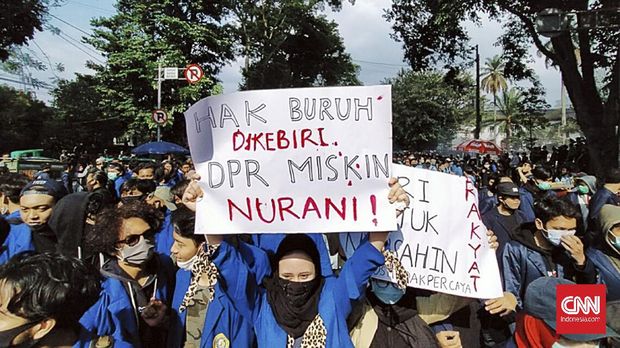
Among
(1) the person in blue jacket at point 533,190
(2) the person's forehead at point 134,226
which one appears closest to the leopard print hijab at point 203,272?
(2) the person's forehead at point 134,226

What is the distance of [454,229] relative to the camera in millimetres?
2674

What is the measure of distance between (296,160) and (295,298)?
2.06 ft

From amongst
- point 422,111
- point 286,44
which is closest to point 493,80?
point 422,111

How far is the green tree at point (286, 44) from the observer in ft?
109

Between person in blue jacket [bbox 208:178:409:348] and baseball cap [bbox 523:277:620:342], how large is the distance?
0.68 metres

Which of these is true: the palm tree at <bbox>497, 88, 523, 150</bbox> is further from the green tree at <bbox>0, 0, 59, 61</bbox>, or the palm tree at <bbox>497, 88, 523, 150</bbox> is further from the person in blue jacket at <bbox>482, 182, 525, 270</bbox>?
the person in blue jacket at <bbox>482, 182, 525, 270</bbox>

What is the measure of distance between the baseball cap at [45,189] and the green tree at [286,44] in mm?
29298

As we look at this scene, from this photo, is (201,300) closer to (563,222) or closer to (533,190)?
(563,222)

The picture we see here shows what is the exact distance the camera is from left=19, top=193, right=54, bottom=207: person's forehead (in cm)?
357

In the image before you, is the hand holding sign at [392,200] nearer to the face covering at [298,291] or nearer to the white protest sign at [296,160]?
the white protest sign at [296,160]

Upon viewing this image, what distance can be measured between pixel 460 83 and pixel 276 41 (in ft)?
54.9

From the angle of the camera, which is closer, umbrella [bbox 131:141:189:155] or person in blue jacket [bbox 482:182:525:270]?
person in blue jacket [bbox 482:182:525:270]

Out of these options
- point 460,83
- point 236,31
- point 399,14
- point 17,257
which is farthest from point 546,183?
point 236,31

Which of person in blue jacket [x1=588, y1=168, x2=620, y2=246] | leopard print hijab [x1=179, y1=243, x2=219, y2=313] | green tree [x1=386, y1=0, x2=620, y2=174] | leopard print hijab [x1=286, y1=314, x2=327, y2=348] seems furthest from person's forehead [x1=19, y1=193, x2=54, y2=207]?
green tree [x1=386, y1=0, x2=620, y2=174]
